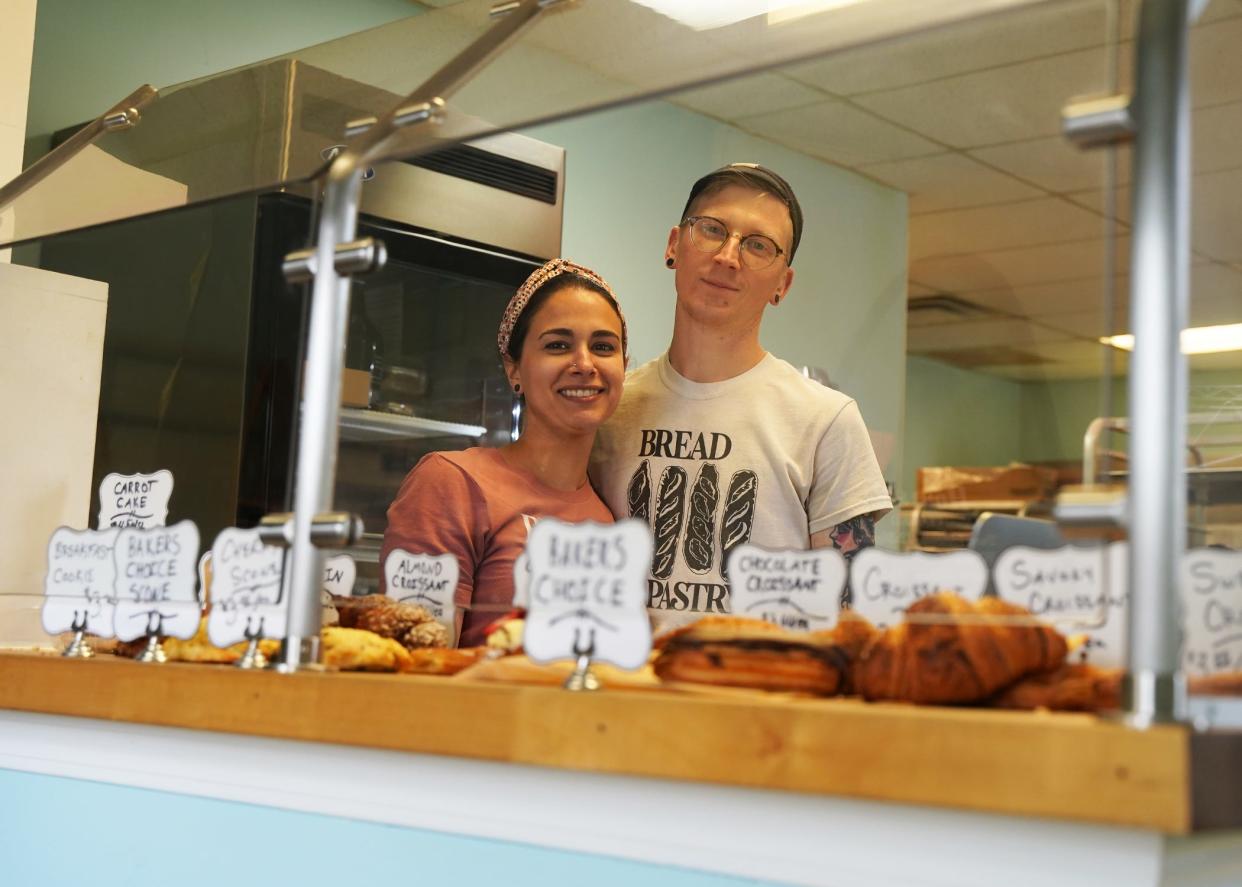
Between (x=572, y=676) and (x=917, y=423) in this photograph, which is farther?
(x=917, y=423)

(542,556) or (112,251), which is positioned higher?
(112,251)

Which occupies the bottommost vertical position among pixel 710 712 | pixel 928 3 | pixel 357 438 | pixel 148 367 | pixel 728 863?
pixel 728 863

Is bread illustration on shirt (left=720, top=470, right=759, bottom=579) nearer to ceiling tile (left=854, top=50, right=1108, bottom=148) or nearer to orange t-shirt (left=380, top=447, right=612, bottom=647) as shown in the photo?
orange t-shirt (left=380, top=447, right=612, bottom=647)

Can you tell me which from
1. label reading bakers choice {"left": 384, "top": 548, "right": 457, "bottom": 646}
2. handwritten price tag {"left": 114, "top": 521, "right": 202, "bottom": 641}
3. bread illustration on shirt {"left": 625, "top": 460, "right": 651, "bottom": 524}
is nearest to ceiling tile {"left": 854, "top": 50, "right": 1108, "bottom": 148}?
bread illustration on shirt {"left": 625, "top": 460, "right": 651, "bottom": 524}

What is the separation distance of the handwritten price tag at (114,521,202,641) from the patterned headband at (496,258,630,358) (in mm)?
710

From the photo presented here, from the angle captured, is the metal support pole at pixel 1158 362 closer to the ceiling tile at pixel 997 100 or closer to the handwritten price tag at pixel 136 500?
the ceiling tile at pixel 997 100

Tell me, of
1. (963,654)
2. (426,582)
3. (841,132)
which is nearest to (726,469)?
(841,132)

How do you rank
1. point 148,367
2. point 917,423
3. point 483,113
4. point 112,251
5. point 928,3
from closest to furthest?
point 928,3, point 483,113, point 917,423, point 112,251, point 148,367

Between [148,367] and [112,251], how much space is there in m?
0.28

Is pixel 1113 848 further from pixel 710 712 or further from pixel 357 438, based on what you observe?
pixel 357 438

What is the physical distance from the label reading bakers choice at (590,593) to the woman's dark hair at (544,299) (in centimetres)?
94

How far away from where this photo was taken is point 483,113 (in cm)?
131

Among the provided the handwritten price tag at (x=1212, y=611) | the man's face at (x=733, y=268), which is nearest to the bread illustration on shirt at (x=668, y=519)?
the man's face at (x=733, y=268)

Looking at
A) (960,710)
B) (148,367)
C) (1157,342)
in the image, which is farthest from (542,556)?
(148,367)
